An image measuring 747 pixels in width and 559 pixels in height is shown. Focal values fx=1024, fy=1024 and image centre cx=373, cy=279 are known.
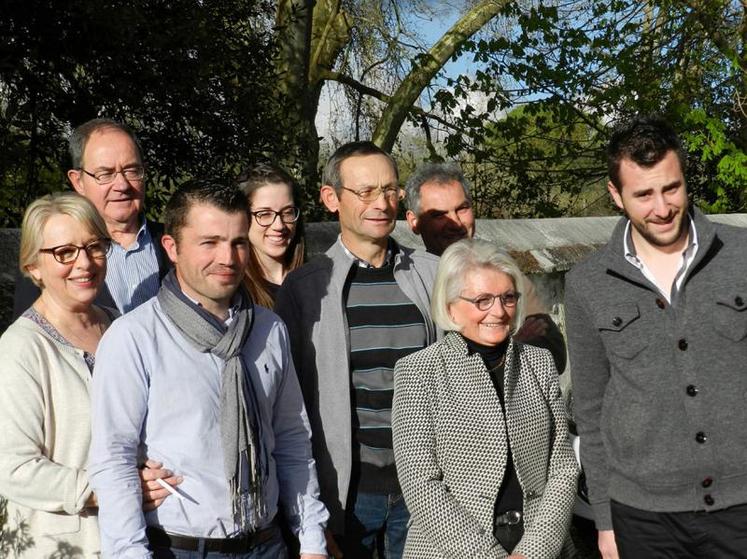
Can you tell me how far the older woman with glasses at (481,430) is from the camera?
3.11 m

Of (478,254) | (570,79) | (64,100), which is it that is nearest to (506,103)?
(570,79)

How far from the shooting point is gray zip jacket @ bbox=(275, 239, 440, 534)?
3.34 m

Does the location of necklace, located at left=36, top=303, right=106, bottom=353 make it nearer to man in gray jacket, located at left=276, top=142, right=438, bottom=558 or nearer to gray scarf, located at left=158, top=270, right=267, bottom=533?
gray scarf, located at left=158, top=270, right=267, bottom=533

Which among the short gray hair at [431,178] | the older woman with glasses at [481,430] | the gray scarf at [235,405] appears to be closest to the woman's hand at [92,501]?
the gray scarf at [235,405]

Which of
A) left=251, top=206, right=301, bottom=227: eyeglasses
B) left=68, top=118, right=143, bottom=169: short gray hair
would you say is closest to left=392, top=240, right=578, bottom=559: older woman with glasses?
left=251, top=206, right=301, bottom=227: eyeglasses

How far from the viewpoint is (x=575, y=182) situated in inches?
451

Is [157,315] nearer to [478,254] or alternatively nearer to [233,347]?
[233,347]

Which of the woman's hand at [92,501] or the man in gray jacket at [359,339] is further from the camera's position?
the man in gray jacket at [359,339]

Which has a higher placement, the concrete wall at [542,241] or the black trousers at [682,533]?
the concrete wall at [542,241]

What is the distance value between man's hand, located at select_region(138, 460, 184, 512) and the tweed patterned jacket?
0.76 metres

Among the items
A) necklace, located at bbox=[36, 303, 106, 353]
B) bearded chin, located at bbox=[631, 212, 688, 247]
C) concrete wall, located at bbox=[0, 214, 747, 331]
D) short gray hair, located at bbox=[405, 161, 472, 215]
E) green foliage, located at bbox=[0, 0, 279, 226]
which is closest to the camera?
necklace, located at bbox=[36, 303, 106, 353]

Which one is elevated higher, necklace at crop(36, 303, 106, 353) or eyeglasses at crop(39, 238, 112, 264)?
eyeglasses at crop(39, 238, 112, 264)

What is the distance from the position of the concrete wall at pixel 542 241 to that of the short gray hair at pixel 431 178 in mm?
364

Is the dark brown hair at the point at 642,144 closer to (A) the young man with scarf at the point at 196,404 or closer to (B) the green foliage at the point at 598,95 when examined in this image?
(A) the young man with scarf at the point at 196,404
